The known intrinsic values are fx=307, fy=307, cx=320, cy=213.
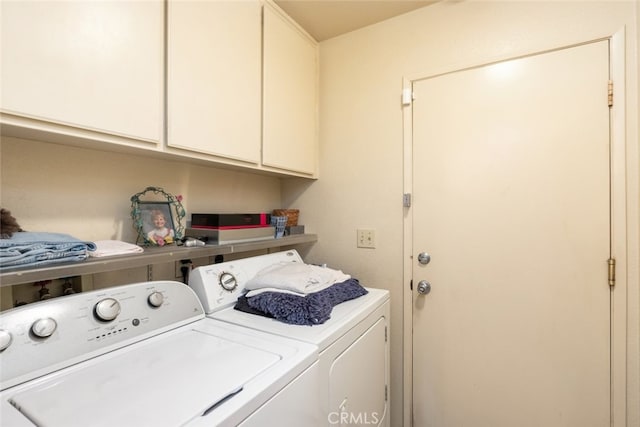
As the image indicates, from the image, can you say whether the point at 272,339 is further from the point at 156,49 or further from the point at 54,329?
the point at 156,49

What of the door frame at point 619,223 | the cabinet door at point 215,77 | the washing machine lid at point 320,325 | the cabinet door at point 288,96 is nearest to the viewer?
the washing machine lid at point 320,325

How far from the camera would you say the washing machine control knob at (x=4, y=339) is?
72 cm

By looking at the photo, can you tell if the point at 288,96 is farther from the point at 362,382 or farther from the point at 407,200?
the point at 362,382

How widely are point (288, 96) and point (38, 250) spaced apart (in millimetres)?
1281

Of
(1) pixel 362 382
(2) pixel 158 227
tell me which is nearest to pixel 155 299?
(2) pixel 158 227

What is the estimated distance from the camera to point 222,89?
1291 mm

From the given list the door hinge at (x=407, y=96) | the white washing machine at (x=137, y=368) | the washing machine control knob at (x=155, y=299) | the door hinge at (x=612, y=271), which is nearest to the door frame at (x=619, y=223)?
the door hinge at (x=612, y=271)

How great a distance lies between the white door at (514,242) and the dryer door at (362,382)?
31cm

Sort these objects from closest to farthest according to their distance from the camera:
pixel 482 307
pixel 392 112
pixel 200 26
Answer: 1. pixel 200 26
2. pixel 482 307
3. pixel 392 112

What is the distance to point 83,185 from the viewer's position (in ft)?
3.83

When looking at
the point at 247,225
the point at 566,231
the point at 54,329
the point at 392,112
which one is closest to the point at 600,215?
the point at 566,231

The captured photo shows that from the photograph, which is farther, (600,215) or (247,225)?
(247,225)

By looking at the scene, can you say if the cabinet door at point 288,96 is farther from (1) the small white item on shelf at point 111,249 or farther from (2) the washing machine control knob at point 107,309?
(2) the washing machine control knob at point 107,309

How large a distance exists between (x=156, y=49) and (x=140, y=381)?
1019 millimetres
